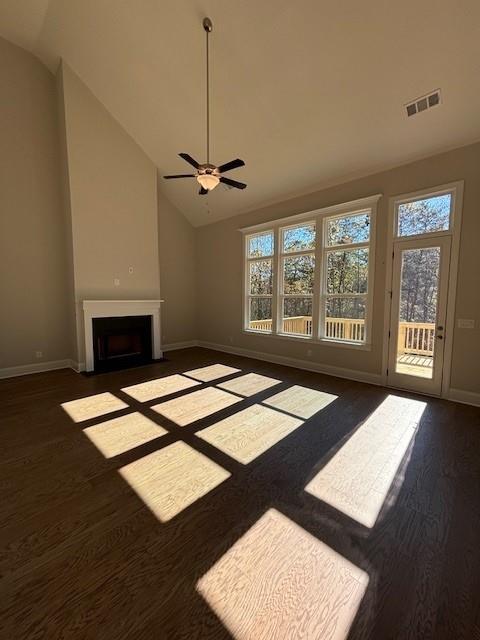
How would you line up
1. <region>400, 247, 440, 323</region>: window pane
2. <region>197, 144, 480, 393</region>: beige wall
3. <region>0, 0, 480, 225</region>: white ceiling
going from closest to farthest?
<region>0, 0, 480, 225</region>: white ceiling, <region>197, 144, 480, 393</region>: beige wall, <region>400, 247, 440, 323</region>: window pane

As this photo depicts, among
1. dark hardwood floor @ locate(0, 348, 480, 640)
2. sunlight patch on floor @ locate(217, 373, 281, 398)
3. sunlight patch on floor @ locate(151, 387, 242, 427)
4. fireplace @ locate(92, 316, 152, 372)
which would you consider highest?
fireplace @ locate(92, 316, 152, 372)

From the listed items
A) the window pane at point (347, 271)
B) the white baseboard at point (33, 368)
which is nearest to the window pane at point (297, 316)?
the window pane at point (347, 271)

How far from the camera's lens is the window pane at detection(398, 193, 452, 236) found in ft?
12.4

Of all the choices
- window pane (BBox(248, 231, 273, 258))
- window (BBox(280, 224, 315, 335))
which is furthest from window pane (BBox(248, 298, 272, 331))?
window pane (BBox(248, 231, 273, 258))

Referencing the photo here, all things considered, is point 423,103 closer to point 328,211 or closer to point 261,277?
point 328,211

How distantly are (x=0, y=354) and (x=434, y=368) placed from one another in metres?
6.86

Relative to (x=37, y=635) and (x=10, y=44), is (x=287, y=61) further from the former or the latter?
(x=37, y=635)

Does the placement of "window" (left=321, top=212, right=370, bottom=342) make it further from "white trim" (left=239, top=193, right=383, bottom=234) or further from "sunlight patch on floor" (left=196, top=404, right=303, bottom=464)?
"sunlight patch on floor" (left=196, top=404, right=303, bottom=464)

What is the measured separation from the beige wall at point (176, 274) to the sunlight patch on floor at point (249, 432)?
14.4 feet

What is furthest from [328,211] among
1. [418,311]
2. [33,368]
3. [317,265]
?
[33,368]

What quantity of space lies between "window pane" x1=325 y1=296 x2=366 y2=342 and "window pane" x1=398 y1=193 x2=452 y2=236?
1.21 m

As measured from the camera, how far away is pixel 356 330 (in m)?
4.78

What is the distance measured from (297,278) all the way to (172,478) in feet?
14.0

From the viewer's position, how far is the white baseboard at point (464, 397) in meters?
3.66
